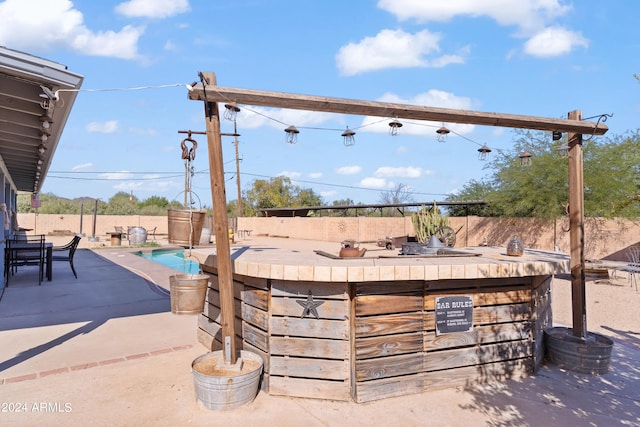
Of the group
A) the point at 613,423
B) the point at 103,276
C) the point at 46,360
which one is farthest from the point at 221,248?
the point at 103,276

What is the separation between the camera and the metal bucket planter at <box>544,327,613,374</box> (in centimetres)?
417

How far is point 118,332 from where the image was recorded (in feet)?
17.0

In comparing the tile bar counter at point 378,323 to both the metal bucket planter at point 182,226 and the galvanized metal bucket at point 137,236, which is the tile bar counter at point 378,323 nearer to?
the metal bucket planter at point 182,226

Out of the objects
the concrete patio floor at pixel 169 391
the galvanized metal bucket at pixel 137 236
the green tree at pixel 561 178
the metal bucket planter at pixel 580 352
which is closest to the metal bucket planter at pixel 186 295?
the concrete patio floor at pixel 169 391

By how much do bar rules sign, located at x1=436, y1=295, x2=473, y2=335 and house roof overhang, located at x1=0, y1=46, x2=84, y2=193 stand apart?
13.3 feet

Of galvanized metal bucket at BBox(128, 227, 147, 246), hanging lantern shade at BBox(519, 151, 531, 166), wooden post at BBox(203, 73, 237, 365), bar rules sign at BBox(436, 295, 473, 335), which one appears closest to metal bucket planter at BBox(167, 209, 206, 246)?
wooden post at BBox(203, 73, 237, 365)

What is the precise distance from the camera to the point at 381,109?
3.79 meters

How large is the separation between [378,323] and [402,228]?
16743 mm

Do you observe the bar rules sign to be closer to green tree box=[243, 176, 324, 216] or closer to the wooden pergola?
the wooden pergola

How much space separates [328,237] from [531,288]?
697 inches

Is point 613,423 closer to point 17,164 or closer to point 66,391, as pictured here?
point 66,391

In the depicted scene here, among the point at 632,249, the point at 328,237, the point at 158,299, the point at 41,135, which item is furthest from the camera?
the point at 328,237

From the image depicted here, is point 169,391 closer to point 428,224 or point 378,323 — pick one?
point 378,323

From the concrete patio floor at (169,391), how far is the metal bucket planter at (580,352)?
0.34 ft
